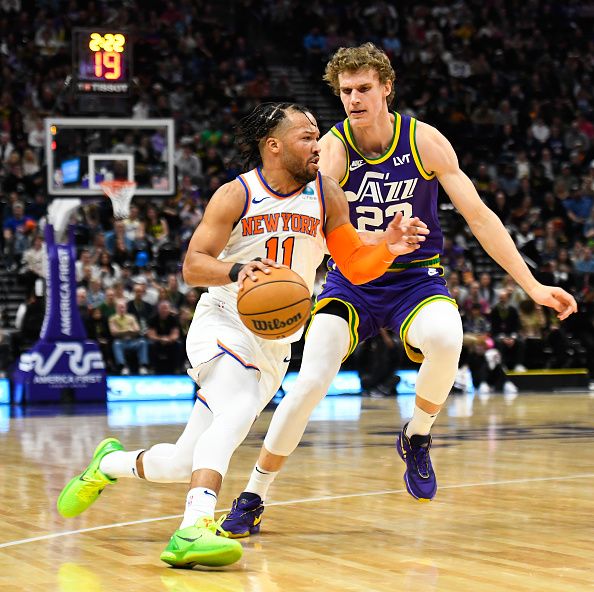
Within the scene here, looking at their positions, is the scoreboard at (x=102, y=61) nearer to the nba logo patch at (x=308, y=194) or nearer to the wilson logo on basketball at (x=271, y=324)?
the nba logo patch at (x=308, y=194)

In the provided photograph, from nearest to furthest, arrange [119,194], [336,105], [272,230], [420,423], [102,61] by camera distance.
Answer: [272,230] < [420,423] < [102,61] < [119,194] < [336,105]

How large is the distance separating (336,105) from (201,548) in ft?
61.2

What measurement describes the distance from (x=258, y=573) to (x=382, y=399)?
10591mm

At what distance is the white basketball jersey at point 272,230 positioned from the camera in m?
4.83

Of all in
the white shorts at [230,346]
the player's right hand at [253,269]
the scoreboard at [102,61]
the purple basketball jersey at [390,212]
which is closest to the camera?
the player's right hand at [253,269]

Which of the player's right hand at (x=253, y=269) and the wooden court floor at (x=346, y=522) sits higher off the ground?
the player's right hand at (x=253, y=269)

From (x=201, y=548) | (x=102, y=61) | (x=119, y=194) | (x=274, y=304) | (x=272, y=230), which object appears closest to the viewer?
(x=201, y=548)

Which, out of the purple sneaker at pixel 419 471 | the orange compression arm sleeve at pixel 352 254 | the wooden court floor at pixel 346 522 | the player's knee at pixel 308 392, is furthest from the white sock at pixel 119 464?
the purple sneaker at pixel 419 471

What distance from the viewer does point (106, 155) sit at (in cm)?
1402

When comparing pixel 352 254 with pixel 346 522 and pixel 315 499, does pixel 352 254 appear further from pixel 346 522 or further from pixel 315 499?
pixel 315 499

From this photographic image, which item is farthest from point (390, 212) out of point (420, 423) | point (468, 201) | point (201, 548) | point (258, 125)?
point (201, 548)

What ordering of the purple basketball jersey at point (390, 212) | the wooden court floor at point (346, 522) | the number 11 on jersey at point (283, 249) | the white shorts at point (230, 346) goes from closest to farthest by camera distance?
the wooden court floor at point (346, 522), the white shorts at point (230, 346), the number 11 on jersey at point (283, 249), the purple basketball jersey at point (390, 212)

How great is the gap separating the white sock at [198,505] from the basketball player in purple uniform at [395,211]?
1.16 meters

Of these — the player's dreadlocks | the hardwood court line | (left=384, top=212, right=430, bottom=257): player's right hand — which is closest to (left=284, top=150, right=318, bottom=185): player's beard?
the player's dreadlocks
